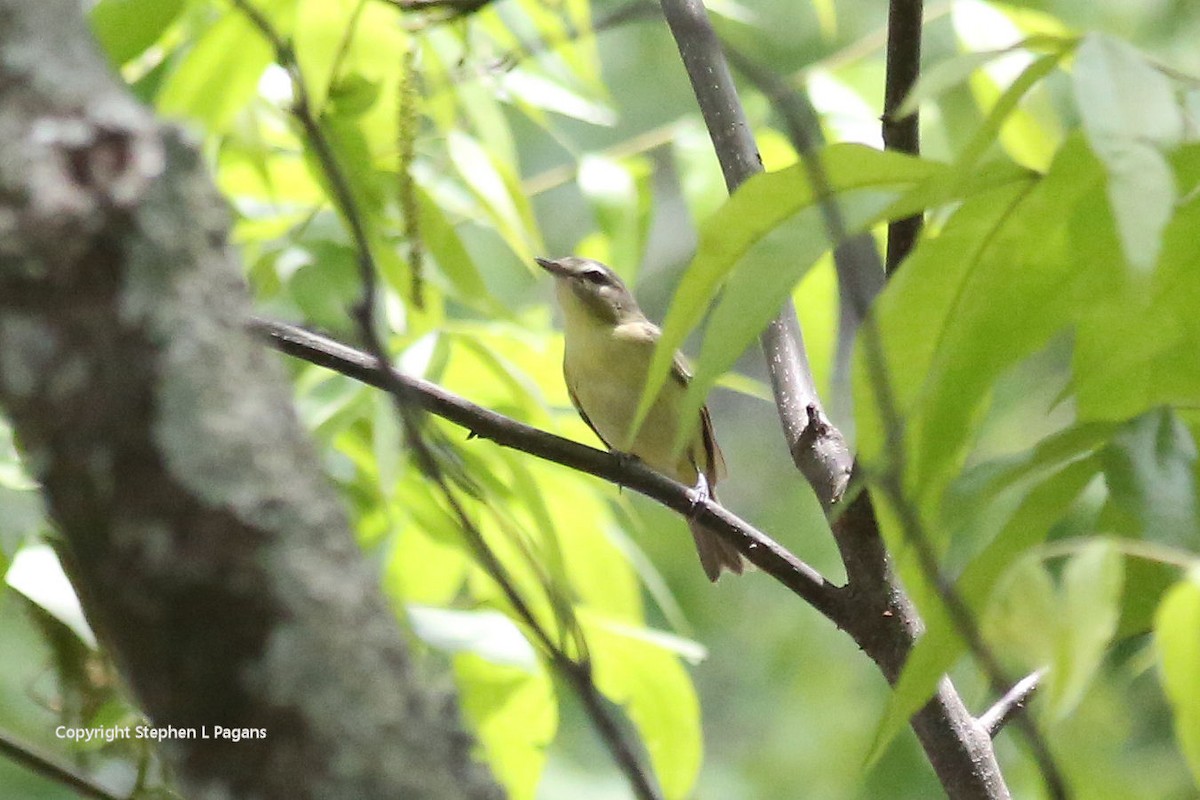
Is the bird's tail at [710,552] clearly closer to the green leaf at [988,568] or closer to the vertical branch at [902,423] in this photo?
the vertical branch at [902,423]

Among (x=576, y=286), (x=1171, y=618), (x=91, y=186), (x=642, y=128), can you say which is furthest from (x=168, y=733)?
(x=642, y=128)

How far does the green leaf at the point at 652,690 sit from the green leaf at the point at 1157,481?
1.23m

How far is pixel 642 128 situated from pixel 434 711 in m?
7.46

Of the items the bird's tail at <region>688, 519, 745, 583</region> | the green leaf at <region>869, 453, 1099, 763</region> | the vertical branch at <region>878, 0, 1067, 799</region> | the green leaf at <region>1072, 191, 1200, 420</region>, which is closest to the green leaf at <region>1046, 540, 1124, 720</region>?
the vertical branch at <region>878, 0, 1067, 799</region>

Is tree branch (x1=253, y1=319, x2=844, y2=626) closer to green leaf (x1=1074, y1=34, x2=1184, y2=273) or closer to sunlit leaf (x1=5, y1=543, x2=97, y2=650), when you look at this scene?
sunlit leaf (x1=5, y1=543, x2=97, y2=650)

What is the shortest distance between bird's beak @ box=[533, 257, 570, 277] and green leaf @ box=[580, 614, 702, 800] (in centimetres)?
193

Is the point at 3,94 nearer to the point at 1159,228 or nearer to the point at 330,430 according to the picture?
the point at 1159,228

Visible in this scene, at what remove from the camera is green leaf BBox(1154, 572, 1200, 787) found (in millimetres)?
845

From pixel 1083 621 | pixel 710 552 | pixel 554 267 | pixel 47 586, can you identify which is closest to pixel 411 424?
pixel 1083 621

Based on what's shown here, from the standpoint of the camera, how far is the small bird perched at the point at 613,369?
419 centimetres

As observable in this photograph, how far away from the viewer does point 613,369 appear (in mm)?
4230

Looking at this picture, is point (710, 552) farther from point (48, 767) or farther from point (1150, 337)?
Result: point (1150, 337)

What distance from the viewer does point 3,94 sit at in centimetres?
73

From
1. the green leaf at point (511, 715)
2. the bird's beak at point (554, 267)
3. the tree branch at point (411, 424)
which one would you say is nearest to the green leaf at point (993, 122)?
the tree branch at point (411, 424)
